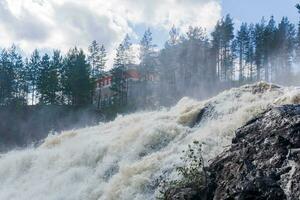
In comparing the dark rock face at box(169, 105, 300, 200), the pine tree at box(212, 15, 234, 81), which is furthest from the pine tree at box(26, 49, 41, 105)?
the dark rock face at box(169, 105, 300, 200)

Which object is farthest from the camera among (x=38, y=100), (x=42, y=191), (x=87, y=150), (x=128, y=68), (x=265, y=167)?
(x=128, y=68)

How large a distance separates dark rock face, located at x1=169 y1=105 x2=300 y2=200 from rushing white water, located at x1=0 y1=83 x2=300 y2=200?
280 centimetres

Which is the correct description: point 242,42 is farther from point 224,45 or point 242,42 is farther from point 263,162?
point 263,162

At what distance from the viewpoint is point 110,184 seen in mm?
16844

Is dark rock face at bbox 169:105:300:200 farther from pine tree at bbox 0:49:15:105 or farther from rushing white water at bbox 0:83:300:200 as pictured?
pine tree at bbox 0:49:15:105

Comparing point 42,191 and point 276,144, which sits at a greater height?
point 276,144

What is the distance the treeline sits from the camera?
6475 cm

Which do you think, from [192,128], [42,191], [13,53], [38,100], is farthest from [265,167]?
[13,53]

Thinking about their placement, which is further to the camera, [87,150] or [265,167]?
[87,150]

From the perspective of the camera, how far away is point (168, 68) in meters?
72.3

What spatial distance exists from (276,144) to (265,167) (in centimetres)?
74

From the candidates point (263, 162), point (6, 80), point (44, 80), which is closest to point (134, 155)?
point (263, 162)

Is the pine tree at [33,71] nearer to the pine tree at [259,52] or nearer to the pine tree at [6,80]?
the pine tree at [6,80]

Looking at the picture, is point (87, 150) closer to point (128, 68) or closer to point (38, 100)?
point (38, 100)
